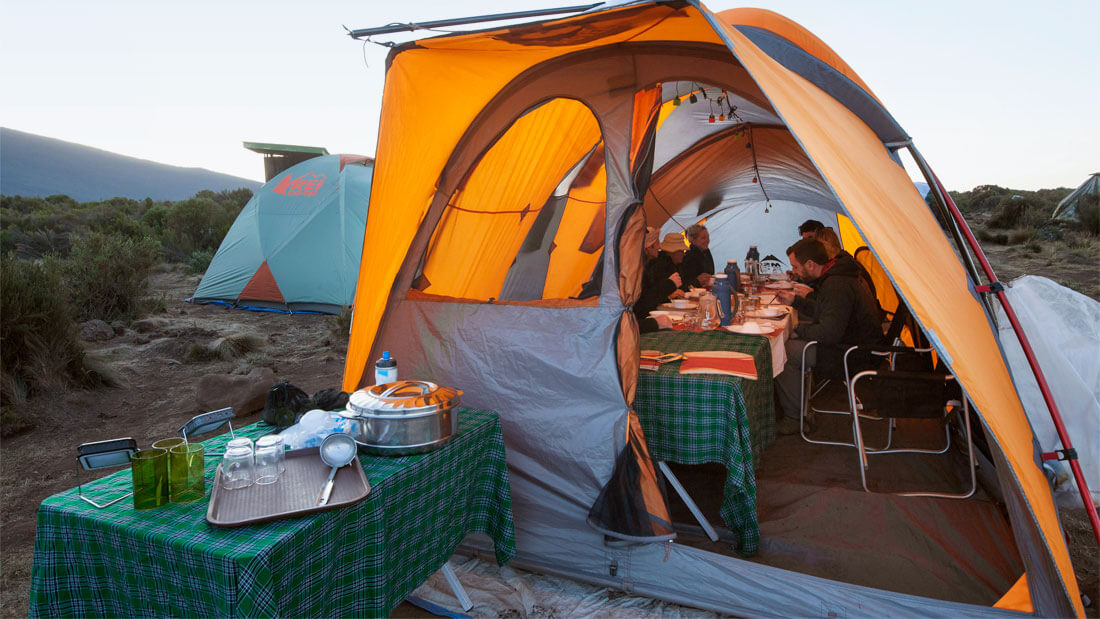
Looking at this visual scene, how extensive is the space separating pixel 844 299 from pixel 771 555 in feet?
6.59

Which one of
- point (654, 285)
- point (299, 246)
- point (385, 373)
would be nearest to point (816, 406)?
point (654, 285)

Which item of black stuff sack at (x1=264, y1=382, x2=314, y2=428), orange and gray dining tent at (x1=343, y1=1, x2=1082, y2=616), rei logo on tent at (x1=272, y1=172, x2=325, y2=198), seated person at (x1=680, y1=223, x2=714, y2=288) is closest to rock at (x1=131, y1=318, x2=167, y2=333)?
rei logo on tent at (x1=272, y1=172, x2=325, y2=198)

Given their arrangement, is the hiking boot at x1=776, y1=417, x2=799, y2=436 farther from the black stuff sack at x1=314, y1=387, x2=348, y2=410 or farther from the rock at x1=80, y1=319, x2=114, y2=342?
the rock at x1=80, y1=319, x2=114, y2=342

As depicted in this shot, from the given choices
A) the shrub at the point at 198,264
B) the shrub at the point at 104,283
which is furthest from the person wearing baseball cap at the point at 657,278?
the shrub at the point at 198,264

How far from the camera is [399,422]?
2170 millimetres

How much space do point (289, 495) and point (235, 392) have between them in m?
4.11

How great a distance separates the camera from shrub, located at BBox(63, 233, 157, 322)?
335 inches

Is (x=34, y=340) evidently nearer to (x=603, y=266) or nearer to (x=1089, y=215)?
(x=603, y=266)

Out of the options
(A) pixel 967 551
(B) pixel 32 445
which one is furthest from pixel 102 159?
(A) pixel 967 551

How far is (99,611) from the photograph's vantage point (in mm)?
1722

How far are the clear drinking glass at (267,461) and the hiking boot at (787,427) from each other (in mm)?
3633

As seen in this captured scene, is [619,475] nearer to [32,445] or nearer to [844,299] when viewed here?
[844,299]

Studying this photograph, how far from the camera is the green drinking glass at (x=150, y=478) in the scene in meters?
1.70

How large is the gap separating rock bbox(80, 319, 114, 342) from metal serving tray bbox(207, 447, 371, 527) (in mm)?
7142
